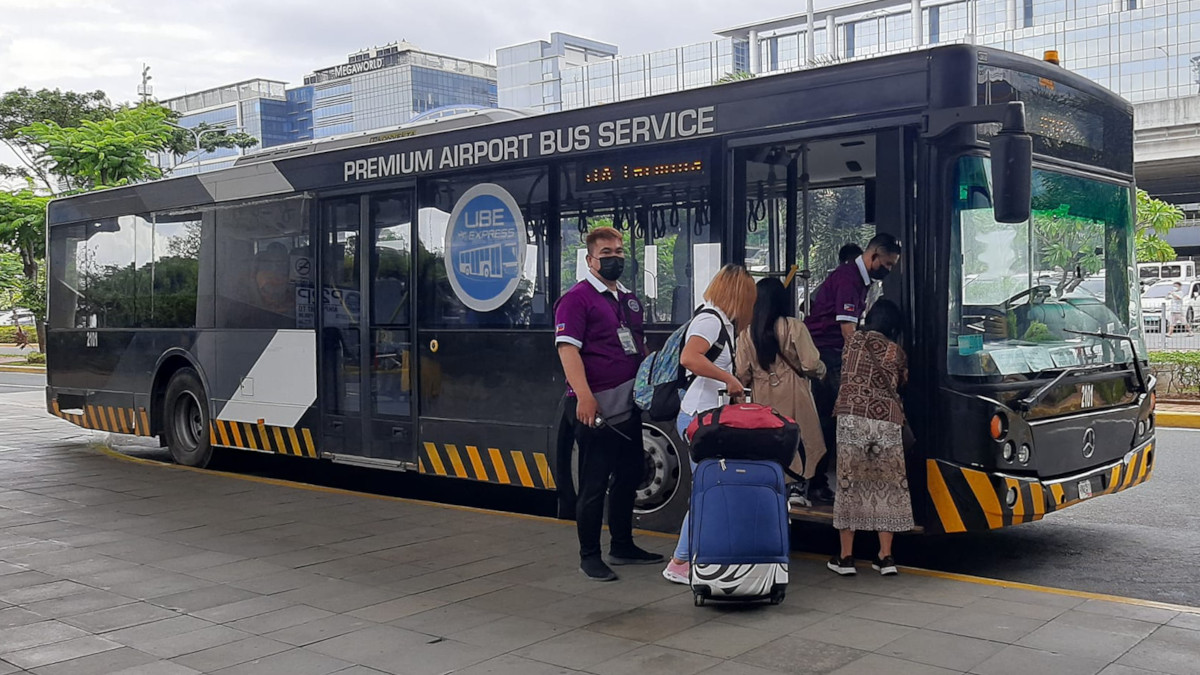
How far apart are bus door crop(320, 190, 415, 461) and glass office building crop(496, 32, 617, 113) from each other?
9482cm

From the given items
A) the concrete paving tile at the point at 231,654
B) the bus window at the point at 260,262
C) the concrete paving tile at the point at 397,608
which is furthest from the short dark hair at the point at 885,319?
the bus window at the point at 260,262

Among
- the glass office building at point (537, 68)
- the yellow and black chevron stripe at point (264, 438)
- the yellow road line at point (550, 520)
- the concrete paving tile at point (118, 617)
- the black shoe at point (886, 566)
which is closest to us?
the yellow road line at point (550, 520)

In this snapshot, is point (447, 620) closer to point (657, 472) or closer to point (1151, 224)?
point (657, 472)

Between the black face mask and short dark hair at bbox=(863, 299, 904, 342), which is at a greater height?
the black face mask

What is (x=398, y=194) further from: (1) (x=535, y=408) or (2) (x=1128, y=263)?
(2) (x=1128, y=263)

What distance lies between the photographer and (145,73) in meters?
68.8

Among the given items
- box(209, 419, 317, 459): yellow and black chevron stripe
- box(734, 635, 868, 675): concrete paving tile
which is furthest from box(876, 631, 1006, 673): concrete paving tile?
box(209, 419, 317, 459): yellow and black chevron stripe

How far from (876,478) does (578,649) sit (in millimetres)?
2082

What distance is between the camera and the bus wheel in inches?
479

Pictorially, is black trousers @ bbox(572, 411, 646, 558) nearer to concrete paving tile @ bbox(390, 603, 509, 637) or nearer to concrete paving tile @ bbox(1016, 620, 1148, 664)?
concrete paving tile @ bbox(390, 603, 509, 637)

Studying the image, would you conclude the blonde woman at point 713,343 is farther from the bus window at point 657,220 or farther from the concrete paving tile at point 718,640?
the bus window at point 657,220

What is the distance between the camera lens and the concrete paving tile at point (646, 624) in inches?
223

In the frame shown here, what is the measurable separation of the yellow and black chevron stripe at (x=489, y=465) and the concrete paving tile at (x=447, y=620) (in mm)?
2340

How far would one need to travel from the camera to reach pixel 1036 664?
4.99 m
